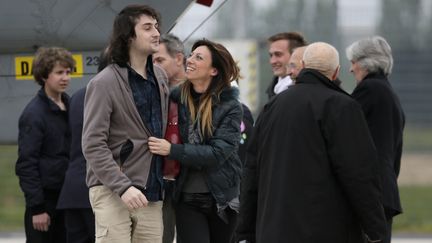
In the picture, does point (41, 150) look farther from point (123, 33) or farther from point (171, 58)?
point (123, 33)

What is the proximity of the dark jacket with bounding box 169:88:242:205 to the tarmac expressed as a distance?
5776 millimetres

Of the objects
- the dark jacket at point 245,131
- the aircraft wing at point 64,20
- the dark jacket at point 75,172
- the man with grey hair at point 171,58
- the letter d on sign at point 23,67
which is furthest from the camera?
the dark jacket at point 245,131

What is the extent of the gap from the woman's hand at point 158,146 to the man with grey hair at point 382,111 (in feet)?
5.79

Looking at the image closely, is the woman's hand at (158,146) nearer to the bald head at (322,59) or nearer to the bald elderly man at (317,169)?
the bald elderly man at (317,169)

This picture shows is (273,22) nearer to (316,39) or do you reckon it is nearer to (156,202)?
(316,39)

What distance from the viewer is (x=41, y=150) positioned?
21.5 ft

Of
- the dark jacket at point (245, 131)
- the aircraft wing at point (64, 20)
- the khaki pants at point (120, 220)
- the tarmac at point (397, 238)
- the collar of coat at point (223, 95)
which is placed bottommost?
the tarmac at point (397, 238)

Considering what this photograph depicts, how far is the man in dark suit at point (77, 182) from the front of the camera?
6.14m

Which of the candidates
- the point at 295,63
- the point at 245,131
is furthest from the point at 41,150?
the point at 295,63

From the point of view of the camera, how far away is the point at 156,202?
5297 millimetres

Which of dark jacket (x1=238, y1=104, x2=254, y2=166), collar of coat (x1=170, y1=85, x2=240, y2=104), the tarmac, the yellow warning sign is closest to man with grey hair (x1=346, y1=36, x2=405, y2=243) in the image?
dark jacket (x1=238, y1=104, x2=254, y2=166)

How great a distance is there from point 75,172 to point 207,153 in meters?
1.06

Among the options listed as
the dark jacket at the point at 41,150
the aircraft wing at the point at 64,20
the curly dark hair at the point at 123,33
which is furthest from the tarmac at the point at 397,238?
the curly dark hair at the point at 123,33

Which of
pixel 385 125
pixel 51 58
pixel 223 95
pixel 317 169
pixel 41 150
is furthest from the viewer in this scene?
pixel 385 125
